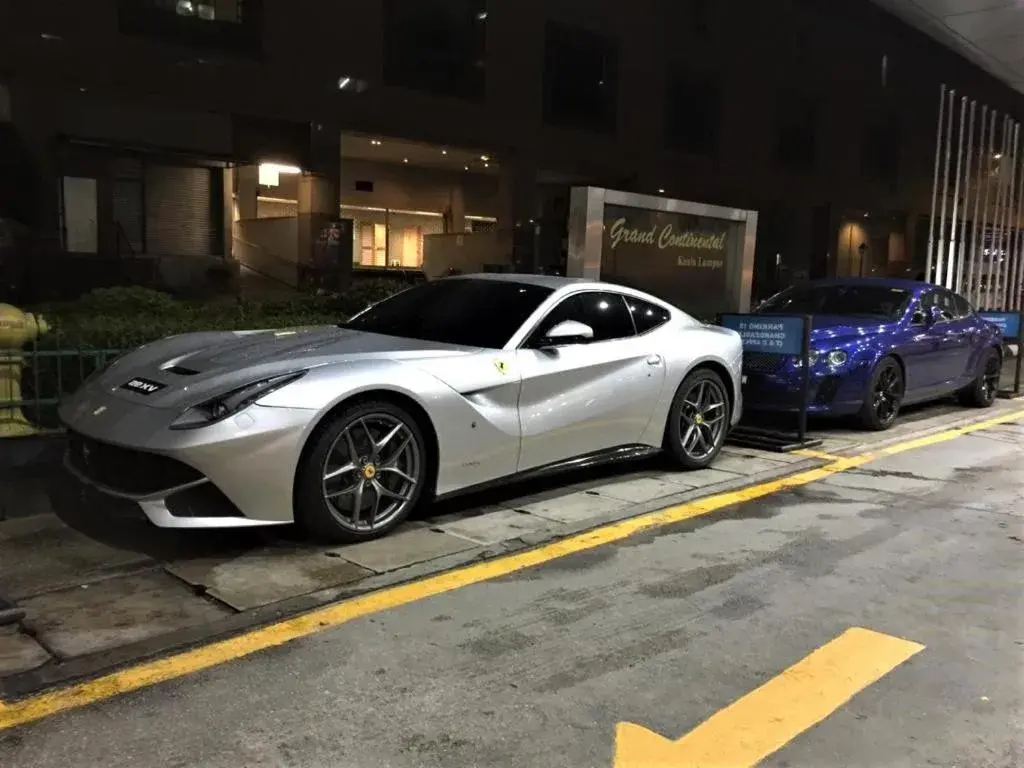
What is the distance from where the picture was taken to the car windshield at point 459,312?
16.7 ft

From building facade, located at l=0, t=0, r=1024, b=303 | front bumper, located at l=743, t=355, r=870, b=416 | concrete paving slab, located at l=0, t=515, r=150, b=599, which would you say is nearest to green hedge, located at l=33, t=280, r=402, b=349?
concrete paving slab, located at l=0, t=515, r=150, b=599

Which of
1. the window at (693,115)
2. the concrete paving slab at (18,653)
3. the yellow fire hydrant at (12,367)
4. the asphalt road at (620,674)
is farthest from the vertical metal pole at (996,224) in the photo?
the concrete paving slab at (18,653)

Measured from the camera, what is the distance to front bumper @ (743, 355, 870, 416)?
751 cm

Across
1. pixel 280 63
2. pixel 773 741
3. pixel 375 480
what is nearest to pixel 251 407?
pixel 375 480

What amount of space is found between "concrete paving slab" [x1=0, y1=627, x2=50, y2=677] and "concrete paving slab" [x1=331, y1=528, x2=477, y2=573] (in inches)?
55.0

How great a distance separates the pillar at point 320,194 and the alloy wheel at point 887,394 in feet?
36.6

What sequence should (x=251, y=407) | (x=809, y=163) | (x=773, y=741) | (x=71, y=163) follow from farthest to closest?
(x=809, y=163) < (x=71, y=163) < (x=251, y=407) < (x=773, y=741)

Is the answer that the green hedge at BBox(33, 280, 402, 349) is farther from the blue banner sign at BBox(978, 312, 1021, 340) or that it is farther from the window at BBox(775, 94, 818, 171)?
the window at BBox(775, 94, 818, 171)

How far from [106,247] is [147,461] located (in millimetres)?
11934

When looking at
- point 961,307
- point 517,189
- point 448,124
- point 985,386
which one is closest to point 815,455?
point 961,307

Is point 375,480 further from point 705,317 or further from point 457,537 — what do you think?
point 705,317

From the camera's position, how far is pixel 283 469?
3.96m

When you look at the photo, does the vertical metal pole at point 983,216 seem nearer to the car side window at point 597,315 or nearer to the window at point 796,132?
the window at point 796,132

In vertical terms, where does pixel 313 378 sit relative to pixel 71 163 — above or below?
below
